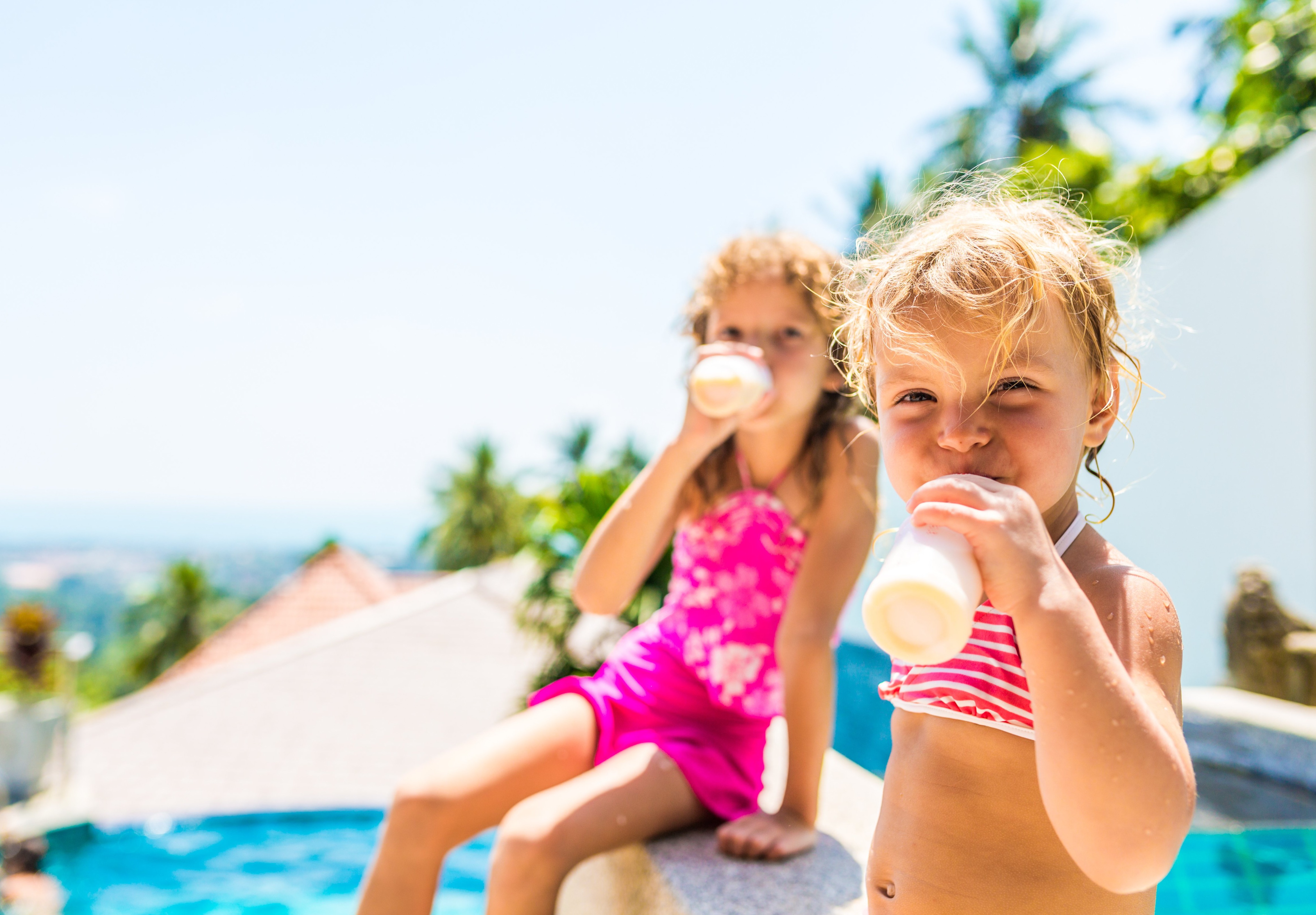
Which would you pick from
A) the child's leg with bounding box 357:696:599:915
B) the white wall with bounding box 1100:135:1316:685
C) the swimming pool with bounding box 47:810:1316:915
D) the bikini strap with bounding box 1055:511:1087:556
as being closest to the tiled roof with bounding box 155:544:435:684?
the swimming pool with bounding box 47:810:1316:915

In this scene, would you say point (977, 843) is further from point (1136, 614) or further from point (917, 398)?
point (917, 398)

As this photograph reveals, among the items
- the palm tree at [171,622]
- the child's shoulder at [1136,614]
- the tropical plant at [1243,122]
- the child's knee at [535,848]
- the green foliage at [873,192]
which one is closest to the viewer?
the child's shoulder at [1136,614]

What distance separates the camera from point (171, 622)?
3650cm

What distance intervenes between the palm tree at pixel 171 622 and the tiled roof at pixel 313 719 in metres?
27.1

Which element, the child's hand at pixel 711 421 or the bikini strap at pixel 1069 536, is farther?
the child's hand at pixel 711 421

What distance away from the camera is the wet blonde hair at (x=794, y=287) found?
2.25m

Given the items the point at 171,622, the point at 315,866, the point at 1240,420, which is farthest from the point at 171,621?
the point at 1240,420

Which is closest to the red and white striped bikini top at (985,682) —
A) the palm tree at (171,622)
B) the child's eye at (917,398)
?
the child's eye at (917,398)

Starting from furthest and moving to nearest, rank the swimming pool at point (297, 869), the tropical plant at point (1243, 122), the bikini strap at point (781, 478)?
1. the tropical plant at point (1243, 122)
2. the swimming pool at point (297, 869)
3. the bikini strap at point (781, 478)

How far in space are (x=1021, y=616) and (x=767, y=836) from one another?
1.40 metres

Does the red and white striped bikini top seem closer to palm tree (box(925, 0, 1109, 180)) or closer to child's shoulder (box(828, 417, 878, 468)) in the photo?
child's shoulder (box(828, 417, 878, 468))

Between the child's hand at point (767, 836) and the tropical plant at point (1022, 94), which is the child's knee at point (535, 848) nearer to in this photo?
the child's hand at point (767, 836)

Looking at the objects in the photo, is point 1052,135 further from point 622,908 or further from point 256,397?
point 256,397

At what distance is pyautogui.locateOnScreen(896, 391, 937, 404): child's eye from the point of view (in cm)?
106
